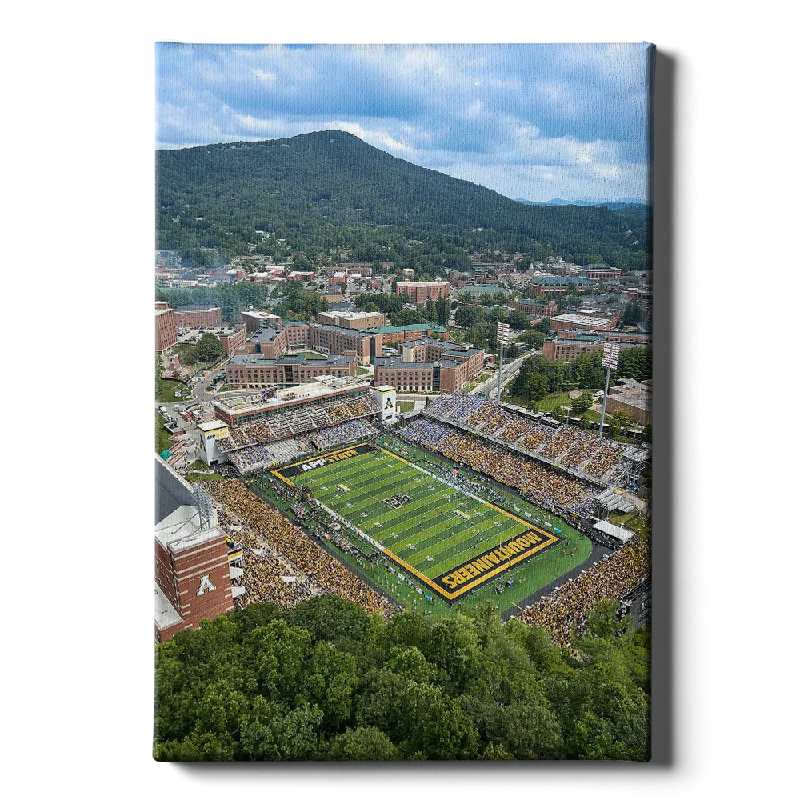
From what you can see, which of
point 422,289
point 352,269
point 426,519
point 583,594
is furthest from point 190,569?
point 352,269

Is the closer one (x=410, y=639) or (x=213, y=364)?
(x=410, y=639)

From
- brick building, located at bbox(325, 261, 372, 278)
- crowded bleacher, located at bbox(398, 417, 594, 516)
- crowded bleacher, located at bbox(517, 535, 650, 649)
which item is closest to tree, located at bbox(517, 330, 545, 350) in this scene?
crowded bleacher, located at bbox(398, 417, 594, 516)

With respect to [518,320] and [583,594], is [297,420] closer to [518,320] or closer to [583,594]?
[583,594]

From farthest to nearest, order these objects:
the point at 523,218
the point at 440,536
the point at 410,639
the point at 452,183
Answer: the point at 523,218 < the point at 452,183 < the point at 440,536 < the point at 410,639

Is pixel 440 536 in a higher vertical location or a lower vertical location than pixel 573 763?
lower

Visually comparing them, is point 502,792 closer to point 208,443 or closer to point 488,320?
point 208,443

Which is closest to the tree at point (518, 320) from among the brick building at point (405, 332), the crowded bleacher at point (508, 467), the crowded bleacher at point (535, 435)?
the brick building at point (405, 332)
